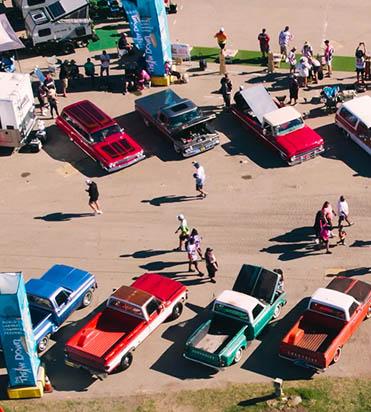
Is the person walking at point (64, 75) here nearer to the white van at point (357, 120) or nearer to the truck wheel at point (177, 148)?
the truck wheel at point (177, 148)

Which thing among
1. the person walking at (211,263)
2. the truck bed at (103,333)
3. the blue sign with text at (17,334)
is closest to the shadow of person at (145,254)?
the person walking at (211,263)

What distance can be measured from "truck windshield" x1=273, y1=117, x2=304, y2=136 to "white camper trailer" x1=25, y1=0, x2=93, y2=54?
1525 centimetres

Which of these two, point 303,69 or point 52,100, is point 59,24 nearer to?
point 52,100

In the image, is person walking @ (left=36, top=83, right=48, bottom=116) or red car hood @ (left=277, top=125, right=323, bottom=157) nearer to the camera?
red car hood @ (left=277, top=125, right=323, bottom=157)

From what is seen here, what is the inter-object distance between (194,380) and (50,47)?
25672mm

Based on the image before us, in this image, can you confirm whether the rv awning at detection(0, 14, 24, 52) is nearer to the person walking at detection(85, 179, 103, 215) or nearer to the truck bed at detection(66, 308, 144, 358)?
the person walking at detection(85, 179, 103, 215)

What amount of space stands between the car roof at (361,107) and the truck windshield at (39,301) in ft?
50.7

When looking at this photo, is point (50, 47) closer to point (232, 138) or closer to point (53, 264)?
point (232, 138)

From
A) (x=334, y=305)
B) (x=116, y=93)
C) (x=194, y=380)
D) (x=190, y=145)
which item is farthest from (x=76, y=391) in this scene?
(x=116, y=93)

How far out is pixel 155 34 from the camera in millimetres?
38500

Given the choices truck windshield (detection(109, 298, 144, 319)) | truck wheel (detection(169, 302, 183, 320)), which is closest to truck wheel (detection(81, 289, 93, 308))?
truck windshield (detection(109, 298, 144, 319))

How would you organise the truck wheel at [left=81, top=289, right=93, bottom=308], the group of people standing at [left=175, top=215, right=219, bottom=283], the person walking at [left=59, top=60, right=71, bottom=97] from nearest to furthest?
the truck wheel at [left=81, top=289, right=93, bottom=308] < the group of people standing at [left=175, top=215, right=219, bottom=283] < the person walking at [left=59, top=60, right=71, bottom=97]

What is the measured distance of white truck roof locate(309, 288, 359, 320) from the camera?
24.1 m

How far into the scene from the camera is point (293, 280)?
26.8 meters
